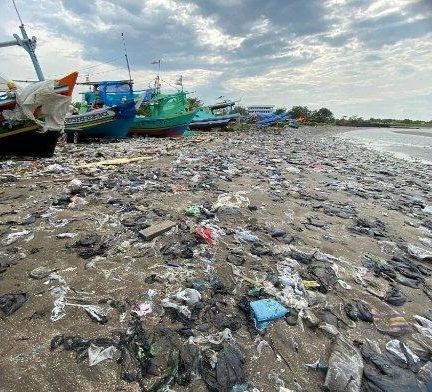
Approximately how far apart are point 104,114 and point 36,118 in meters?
6.23

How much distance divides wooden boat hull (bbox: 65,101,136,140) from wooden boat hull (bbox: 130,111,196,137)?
2.21 meters

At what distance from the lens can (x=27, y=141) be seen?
8578mm

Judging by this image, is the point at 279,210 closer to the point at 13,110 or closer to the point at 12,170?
the point at 12,170

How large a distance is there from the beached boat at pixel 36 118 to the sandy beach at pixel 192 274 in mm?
2781

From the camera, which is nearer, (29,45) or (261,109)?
(29,45)

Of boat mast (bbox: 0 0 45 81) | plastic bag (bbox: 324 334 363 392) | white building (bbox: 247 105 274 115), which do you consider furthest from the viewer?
white building (bbox: 247 105 274 115)

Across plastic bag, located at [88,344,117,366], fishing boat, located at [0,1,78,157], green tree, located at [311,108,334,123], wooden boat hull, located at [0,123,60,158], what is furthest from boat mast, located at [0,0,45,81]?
green tree, located at [311,108,334,123]

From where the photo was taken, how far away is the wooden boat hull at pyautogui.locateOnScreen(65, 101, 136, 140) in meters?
13.9

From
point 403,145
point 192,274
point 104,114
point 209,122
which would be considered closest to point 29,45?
point 104,114

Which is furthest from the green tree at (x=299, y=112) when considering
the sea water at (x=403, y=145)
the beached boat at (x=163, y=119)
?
the beached boat at (x=163, y=119)

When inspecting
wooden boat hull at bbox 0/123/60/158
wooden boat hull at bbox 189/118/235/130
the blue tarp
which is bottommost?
wooden boat hull at bbox 189/118/235/130

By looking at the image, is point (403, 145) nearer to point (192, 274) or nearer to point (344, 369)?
point (192, 274)

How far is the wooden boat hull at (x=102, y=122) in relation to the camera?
13875 millimetres

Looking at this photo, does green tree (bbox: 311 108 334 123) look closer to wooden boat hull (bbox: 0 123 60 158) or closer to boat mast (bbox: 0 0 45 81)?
boat mast (bbox: 0 0 45 81)
